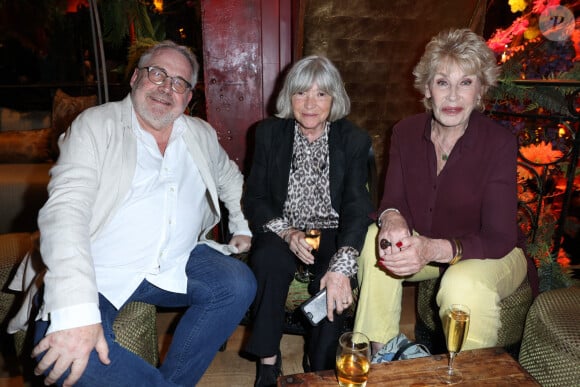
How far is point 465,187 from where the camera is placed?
5.87ft

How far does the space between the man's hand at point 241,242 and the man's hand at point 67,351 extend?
863mm

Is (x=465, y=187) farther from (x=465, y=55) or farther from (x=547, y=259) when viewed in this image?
(x=547, y=259)

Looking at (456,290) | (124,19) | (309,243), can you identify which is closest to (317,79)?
(309,243)

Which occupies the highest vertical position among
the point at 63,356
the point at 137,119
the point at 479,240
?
the point at 137,119

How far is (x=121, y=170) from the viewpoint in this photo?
1.63m

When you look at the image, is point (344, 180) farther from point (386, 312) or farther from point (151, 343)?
point (151, 343)

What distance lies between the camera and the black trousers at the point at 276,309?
1.80 meters

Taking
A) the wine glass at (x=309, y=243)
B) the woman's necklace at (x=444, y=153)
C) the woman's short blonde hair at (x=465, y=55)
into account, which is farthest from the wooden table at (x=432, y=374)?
the woman's short blonde hair at (x=465, y=55)

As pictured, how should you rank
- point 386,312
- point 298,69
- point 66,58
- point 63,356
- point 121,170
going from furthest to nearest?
point 66,58, point 298,69, point 386,312, point 121,170, point 63,356

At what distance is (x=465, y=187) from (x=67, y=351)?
1634 millimetres

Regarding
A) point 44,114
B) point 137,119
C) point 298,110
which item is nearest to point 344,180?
point 298,110

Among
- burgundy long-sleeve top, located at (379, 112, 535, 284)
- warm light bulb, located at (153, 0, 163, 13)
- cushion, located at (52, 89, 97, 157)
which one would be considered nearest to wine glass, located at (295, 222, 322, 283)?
burgundy long-sleeve top, located at (379, 112, 535, 284)

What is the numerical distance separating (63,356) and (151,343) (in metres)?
0.51

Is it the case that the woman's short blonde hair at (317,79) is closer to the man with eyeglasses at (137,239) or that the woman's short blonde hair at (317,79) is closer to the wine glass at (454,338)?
the man with eyeglasses at (137,239)
